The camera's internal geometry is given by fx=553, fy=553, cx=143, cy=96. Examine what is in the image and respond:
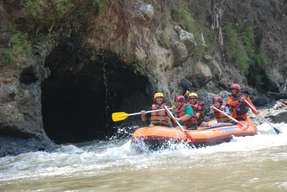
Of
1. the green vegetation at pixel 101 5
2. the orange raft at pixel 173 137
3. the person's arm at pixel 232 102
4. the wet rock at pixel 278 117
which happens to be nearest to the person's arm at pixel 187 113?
the orange raft at pixel 173 137

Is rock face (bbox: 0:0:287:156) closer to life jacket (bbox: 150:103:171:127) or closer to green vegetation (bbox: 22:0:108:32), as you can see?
green vegetation (bbox: 22:0:108:32)

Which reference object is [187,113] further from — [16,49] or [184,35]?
[184,35]

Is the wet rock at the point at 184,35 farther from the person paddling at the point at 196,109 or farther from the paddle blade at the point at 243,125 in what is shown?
the paddle blade at the point at 243,125

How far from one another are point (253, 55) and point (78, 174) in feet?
59.9

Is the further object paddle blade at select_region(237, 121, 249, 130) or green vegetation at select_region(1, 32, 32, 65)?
paddle blade at select_region(237, 121, 249, 130)

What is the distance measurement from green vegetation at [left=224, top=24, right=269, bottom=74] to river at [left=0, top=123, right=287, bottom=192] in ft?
39.5

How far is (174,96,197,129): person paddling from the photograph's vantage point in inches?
456

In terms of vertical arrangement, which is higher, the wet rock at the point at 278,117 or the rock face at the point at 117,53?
the rock face at the point at 117,53

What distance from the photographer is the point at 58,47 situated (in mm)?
12945

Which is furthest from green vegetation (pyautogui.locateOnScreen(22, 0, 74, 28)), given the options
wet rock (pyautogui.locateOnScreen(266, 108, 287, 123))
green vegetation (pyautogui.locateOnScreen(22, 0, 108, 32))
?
wet rock (pyautogui.locateOnScreen(266, 108, 287, 123))

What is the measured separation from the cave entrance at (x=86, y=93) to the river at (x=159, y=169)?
378cm

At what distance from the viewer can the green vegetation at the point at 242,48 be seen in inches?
890

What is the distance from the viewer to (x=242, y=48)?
23.2m

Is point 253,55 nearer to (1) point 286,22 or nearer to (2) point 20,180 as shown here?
(1) point 286,22
